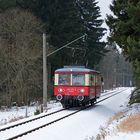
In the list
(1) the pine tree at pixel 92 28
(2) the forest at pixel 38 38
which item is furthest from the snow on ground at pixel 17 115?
(1) the pine tree at pixel 92 28

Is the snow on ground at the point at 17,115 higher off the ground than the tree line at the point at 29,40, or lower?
lower

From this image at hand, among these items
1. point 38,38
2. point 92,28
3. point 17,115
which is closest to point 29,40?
point 38,38

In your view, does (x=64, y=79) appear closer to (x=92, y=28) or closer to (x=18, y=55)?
(x=18, y=55)

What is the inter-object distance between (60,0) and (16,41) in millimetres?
12636

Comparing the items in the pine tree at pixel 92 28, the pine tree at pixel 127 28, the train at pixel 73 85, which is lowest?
the train at pixel 73 85

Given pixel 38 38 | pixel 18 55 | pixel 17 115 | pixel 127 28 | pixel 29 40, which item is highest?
pixel 38 38

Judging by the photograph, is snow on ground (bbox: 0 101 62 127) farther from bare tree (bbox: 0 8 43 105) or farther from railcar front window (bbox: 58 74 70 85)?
bare tree (bbox: 0 8 43 105)

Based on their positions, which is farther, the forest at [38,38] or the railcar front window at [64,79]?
the railcar front window at [64,79]

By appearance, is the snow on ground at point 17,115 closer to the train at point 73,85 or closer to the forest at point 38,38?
the train at point 73,85

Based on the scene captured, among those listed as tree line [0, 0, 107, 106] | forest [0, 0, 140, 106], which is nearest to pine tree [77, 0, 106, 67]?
forest [0, 0, 140, 106]

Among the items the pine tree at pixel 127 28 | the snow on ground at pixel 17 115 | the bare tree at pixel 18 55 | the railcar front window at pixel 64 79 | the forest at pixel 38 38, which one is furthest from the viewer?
the bare tree at pixel 18 55

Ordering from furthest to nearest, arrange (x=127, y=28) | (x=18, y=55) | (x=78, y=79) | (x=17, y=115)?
(x=18, y=55) → (x=78, y=79) → (x=17, y=115) → (x=127, y=28)

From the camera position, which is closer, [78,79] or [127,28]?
[127,28]

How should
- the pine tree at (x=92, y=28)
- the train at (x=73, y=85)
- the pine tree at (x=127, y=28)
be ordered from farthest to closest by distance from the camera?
the pine tree at (x=92, y=28)
the train at (x=73, y=85)
the pine tree at (x=127, y=28)
